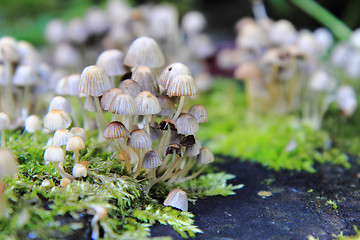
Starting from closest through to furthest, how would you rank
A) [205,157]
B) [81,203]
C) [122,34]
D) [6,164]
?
[6,164]
[81,203]
[205,157]
[122,34]

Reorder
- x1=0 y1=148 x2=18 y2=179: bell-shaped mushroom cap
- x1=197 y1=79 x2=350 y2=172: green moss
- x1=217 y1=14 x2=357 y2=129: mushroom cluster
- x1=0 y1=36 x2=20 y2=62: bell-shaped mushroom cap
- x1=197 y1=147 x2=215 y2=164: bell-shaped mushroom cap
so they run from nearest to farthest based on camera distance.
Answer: x1=0 y1=148 x2=18 y2=179: bell-shaped mushroom cap
x1=197 y1=147 x2=215 y2=164: bell-shaped mushroom cap
x1=0 y1=36 x2=20 y2=62: bell-shaped mushroom cap
x1=197 y1=79 x2=350 y2=172: green moss
x1=217 y1=14 x2=357 y2=129: mushroom cluster

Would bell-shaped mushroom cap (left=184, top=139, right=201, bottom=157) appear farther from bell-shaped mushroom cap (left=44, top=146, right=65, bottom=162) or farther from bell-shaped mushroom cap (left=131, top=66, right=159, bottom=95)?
bell-shaped mushroom cap (left=44, top=146, right=65, bottom=162)

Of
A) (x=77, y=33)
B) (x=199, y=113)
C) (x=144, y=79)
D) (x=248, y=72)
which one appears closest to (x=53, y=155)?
(x=144, y=79)

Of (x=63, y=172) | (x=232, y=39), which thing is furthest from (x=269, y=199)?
(x=232, y=39)

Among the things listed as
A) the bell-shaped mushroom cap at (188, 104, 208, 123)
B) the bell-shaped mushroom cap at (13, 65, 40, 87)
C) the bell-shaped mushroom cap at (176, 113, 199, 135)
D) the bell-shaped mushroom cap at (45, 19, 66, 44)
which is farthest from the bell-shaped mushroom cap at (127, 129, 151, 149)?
the bell-shaped mushroom cap at (45, 19, 66, 44)

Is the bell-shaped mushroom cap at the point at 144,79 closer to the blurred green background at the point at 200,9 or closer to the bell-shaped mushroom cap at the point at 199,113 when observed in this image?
the bell-shaped mushroom cap at the point at 199,113

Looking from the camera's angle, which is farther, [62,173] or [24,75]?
[24,75]

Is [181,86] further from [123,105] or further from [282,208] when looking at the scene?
[282,208]
